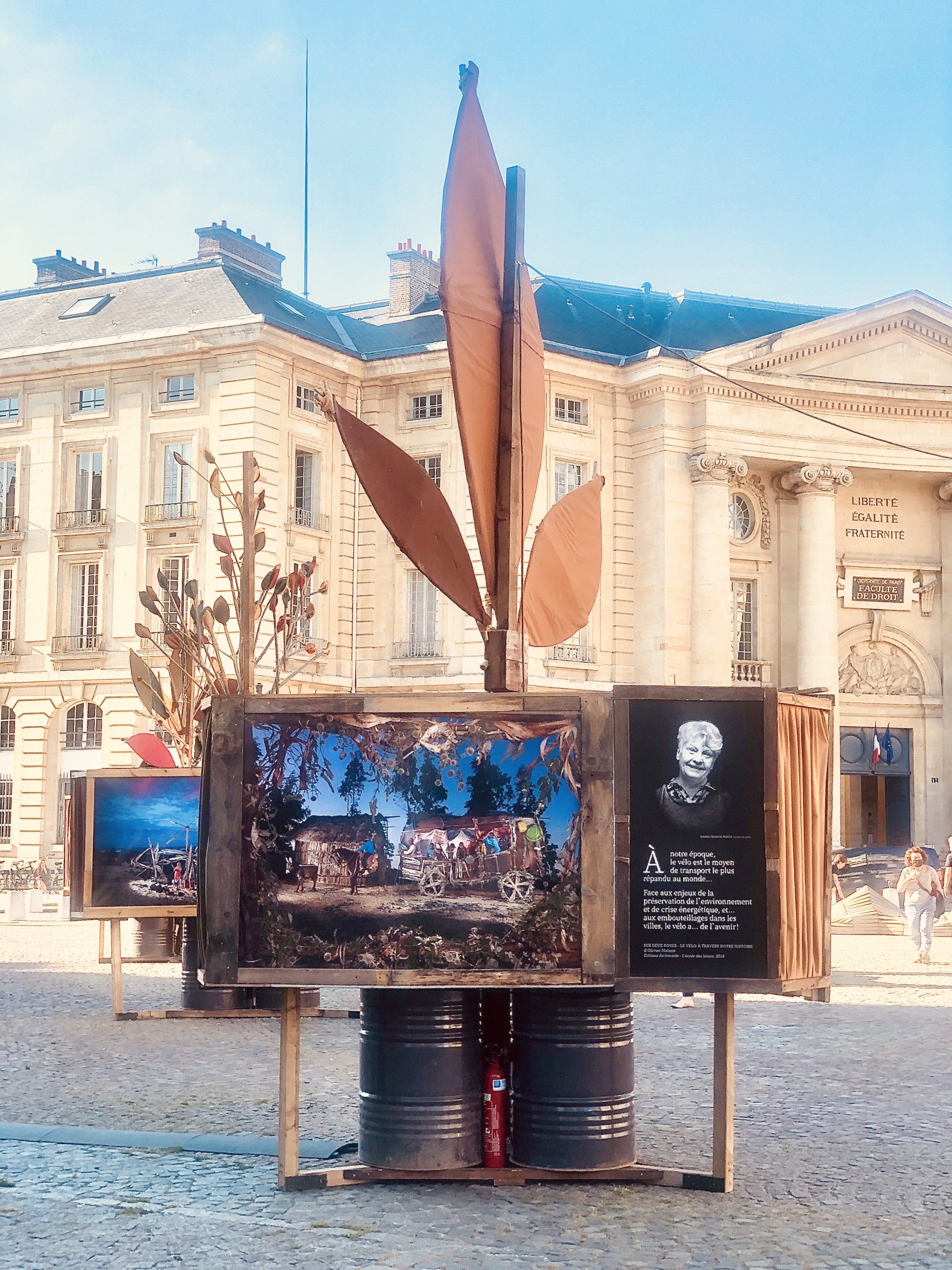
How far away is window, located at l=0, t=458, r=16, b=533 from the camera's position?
43531 mm

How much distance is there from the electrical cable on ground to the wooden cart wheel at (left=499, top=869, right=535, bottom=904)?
1388 inches

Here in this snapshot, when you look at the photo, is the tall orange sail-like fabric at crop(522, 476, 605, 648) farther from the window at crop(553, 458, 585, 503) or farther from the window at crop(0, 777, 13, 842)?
the window at crop(0, 777, 13, 842)

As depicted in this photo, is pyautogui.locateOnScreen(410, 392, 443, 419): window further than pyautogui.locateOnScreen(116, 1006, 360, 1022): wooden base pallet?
Yes

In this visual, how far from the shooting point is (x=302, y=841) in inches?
311

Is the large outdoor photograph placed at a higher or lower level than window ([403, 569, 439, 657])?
lower

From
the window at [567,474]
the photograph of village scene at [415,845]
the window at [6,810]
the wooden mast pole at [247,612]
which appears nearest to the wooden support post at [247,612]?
the wooden mast pole at [247,612]

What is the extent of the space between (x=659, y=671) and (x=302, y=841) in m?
35.4

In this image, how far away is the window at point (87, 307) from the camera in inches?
1766

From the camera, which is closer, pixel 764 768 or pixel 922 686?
pixel 764 768

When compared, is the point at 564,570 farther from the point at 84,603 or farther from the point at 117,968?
the point at 84,603

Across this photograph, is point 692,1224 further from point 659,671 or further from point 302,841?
point 659,671

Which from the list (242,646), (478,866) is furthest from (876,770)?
(478,866)

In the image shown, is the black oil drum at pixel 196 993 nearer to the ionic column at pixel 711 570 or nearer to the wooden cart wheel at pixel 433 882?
the wooden cart wheel at pixel 433 882

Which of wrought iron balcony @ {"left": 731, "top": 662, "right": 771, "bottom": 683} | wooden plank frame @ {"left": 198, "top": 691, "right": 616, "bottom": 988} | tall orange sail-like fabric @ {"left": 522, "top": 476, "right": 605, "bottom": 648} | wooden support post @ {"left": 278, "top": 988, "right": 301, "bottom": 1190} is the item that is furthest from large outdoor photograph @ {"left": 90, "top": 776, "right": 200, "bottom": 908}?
wrought iron balcony @ {"left": 731, "top": 662, "right": 771, "bottom": 683}
